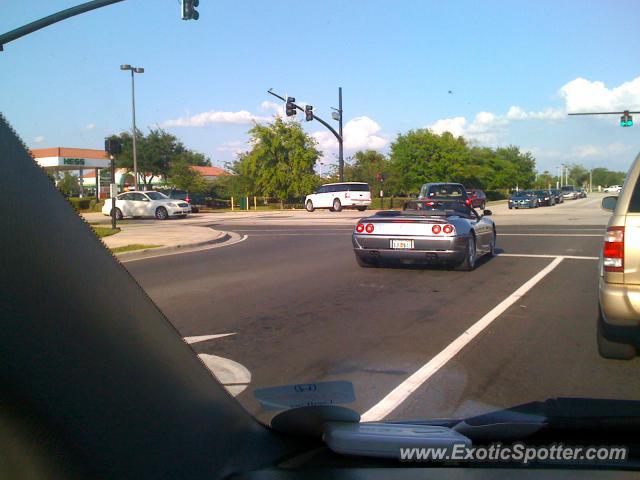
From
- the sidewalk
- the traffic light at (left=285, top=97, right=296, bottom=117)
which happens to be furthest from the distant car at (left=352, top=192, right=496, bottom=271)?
the traffic light at (left=285, top=97, right=296, bottom=117)

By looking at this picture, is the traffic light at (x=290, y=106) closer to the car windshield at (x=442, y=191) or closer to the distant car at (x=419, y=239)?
the car windshield at (x=442, y=191)

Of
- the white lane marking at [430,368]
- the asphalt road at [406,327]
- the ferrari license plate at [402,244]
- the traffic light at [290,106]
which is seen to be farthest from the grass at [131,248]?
the traffic light at [290,106]

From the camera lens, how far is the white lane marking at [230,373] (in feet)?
16.7

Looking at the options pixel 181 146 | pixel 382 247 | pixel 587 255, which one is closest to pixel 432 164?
pixel 181 146

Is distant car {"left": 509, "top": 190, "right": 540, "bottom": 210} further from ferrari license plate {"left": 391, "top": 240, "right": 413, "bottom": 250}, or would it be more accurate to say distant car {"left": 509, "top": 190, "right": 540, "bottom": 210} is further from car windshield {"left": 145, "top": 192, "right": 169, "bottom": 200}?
ferrari license plate {"left": 391, "top": 240, "right": 413, "bottom": 250}

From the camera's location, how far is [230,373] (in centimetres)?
552

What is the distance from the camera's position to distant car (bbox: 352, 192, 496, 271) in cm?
1127

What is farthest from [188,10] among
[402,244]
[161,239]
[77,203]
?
[77,203]

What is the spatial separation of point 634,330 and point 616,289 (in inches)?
27.1

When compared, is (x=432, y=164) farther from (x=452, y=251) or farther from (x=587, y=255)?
(x=452, y=251)

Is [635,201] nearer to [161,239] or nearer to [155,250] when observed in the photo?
[155,250]

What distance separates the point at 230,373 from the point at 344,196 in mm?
36804

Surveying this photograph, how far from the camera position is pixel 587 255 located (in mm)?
14859

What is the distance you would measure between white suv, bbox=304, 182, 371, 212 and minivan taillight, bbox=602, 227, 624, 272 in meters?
36.0
